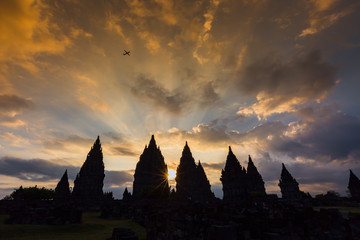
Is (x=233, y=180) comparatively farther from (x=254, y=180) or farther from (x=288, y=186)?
(x=288, y=186)

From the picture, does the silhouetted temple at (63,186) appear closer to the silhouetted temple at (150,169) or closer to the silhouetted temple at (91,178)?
the silhouetted temple at (91,178)

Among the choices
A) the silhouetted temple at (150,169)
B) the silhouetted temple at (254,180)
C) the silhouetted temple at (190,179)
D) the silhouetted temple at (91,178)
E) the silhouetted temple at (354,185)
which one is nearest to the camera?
the silhouetted temple at (354,185)

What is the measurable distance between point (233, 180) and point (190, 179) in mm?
21154

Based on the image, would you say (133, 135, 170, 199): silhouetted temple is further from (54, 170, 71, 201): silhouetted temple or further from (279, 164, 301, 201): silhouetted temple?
(279, 164, 301, 201): silhouetted temple

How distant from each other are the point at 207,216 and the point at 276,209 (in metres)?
2.37

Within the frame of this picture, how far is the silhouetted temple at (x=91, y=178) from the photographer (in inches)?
2286

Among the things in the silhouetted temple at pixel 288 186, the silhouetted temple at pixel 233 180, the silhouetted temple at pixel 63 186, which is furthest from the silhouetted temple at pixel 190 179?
the silhouetted temple at pixel 63 186

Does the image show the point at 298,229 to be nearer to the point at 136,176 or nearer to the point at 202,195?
the point at 202,195

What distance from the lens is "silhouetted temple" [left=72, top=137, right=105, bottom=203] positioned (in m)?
58.1

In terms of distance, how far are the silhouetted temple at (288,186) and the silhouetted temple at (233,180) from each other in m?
9.08

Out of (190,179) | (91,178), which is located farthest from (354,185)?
(91,178)

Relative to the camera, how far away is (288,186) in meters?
42.2

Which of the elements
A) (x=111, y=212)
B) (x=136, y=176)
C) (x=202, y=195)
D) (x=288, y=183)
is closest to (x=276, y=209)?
(x=111, y=212)

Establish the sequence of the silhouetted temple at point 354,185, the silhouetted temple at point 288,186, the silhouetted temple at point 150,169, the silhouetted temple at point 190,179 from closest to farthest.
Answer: the silhouetted temple at point 354,185, the silhouetted temple at point 288,186, the silhouetted temple at point 190,179, the silhouetted temple at point 150,169
